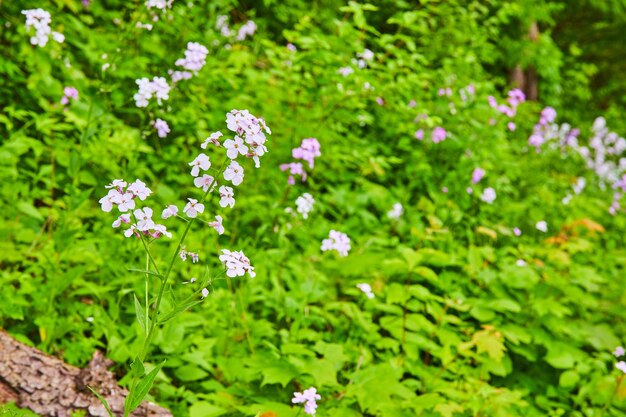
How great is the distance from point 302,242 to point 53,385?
153 cm

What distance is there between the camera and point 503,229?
360 centimetres

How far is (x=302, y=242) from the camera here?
10.2 ft

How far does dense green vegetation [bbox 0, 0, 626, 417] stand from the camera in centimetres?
219

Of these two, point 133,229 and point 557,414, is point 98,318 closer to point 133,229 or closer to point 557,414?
point 133,229

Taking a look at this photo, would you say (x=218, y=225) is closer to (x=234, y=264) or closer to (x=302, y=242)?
(x=234, y=264)

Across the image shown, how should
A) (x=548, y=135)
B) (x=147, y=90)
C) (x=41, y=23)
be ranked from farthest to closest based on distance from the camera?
(x=548, y=135), (x=41, y=23), (x=147, y=90)

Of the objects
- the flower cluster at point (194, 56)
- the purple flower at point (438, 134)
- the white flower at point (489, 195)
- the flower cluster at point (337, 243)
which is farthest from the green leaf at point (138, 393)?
the purple flower at point (438, 134)

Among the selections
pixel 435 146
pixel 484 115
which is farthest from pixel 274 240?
pixel 484 115

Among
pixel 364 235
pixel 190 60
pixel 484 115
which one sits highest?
pixel 190 60

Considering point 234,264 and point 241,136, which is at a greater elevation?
point 241,136

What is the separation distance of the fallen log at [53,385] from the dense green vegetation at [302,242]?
0.51 feet

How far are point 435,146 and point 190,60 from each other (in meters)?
2.01

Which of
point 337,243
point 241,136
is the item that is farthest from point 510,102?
point 241,136

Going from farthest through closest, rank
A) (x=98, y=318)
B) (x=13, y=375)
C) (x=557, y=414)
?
(x=557, y=414) < (x=98, y=318) < (x=13, y=375)
